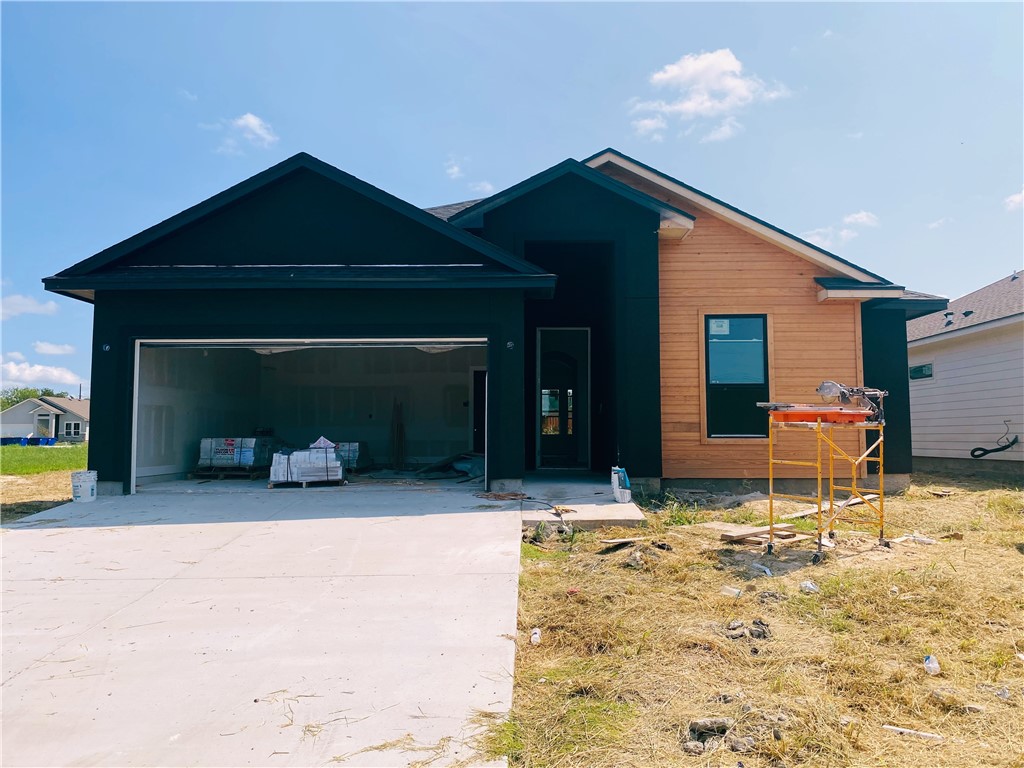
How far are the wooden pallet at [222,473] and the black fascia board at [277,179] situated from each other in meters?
4.26

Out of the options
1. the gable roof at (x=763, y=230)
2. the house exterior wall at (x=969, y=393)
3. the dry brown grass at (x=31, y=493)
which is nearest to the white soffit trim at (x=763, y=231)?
the gable roof at (x=763, y=230)

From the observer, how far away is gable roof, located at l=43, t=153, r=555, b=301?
9633mm

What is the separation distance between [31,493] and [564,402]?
10.2m

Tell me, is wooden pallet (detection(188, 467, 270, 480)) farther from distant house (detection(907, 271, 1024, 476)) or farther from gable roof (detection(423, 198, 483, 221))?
distant house (detection(907, 271, 1024, 476))

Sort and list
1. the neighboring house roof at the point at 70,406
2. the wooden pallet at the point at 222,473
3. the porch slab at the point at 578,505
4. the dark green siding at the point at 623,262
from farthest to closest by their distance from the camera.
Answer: the neighboring house roof at the point at 70,406
the wooden pallet at the point at 222,473
the dark green siding at the point at 623,262
the porch slab at the point at 578,505

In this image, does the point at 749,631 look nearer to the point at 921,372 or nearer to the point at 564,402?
the point at 564,402

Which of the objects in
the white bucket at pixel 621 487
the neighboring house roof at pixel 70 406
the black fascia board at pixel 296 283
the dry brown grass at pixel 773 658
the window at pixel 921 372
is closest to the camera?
the dry brown grass at pixel 773 658

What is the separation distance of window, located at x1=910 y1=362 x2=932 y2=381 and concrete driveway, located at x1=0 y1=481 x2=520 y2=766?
1352cm

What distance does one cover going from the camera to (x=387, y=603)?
16.0 feet

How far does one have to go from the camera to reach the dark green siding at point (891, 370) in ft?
36.7

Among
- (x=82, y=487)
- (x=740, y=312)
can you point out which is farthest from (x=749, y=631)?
(x=82, y=487)

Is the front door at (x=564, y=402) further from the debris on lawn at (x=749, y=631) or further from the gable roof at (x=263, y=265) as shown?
the debris on lawn at (x=749, y=631)

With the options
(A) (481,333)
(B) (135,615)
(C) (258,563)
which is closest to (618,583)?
(C) (258,563)

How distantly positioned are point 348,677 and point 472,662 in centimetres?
71
